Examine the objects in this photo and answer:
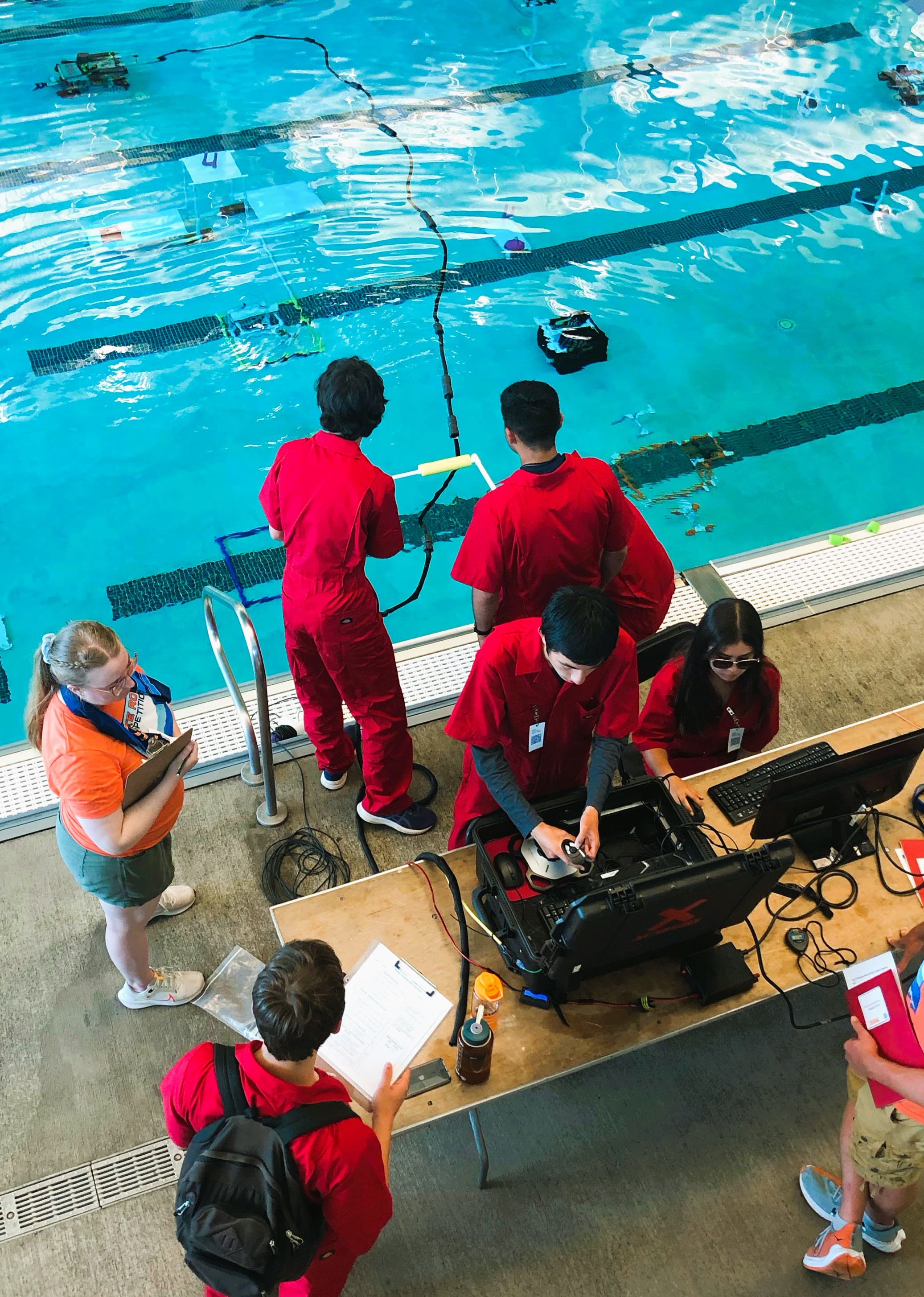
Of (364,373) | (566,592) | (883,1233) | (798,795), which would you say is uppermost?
(364,373)

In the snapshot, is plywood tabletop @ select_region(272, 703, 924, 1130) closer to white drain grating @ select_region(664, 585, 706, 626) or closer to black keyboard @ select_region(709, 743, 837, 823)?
black keyboard @ select_region(709, 743, 837, 823)

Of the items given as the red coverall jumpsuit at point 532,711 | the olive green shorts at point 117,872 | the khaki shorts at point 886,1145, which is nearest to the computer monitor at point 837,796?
the red coverall jumpsuit at point 532,711

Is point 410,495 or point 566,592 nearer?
point 566,592

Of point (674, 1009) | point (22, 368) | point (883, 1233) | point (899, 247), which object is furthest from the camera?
point (899, 247)

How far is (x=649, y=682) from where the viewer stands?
3.43 m

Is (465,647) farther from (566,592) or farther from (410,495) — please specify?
(566,592)

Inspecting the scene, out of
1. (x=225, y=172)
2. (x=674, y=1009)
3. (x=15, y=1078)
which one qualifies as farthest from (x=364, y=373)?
(x=225, y=172)

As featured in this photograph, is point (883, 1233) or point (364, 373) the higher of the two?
point (364, 373)

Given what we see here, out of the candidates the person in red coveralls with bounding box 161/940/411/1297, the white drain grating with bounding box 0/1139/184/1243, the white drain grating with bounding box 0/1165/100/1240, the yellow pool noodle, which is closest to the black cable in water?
the person in red coveralls with bounding box 161/940/411/1297

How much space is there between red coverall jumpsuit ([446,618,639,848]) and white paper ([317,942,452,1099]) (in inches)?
18.7

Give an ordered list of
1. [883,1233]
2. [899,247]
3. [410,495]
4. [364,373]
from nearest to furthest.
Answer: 1. [883,1233]
2. [364,373]
3. [410,495]
4. [899,247]

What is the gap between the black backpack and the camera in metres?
1.40

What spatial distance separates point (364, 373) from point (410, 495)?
220 cm

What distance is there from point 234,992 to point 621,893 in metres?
1.42
